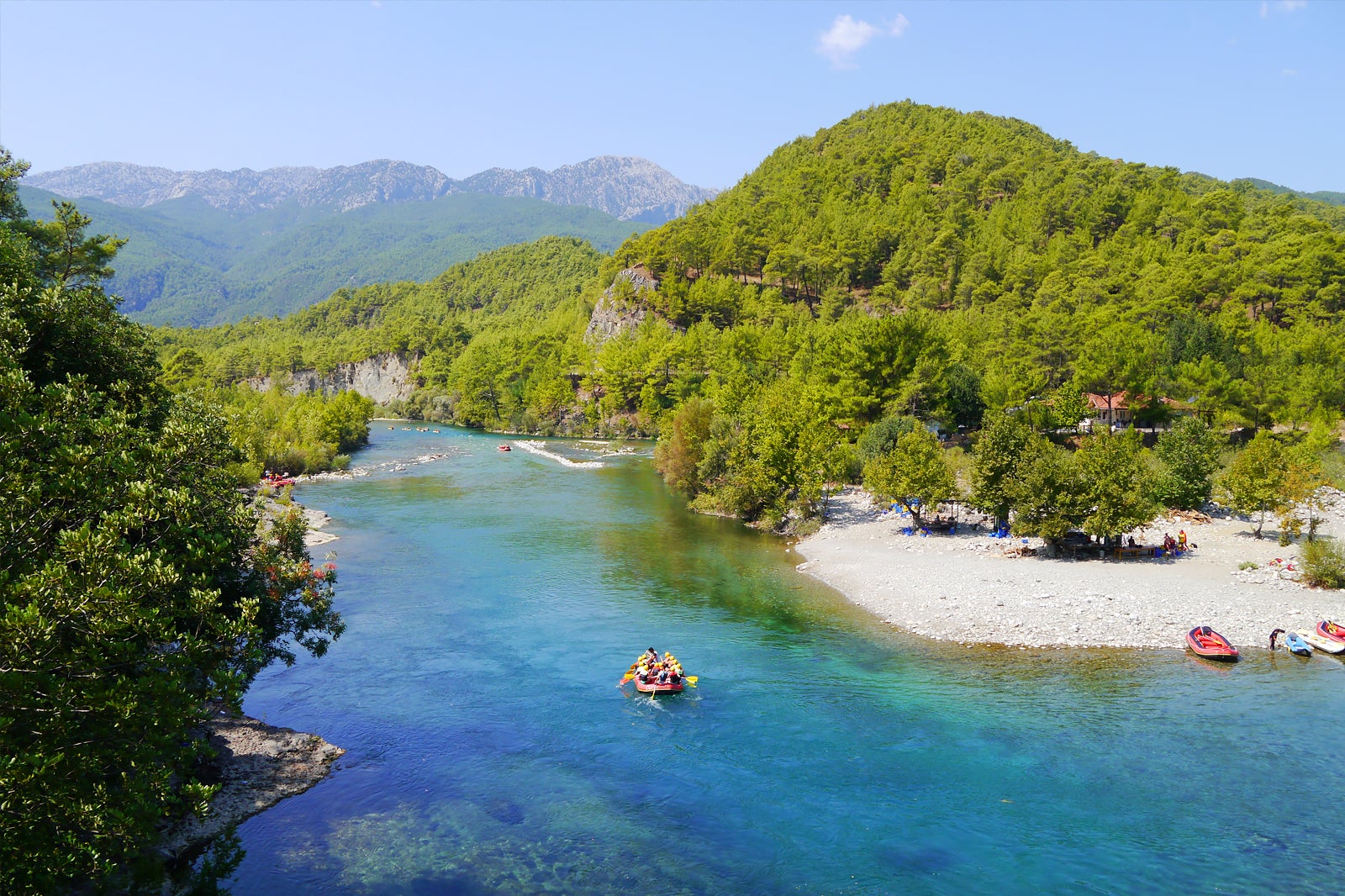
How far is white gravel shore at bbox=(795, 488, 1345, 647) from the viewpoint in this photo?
31.5 m

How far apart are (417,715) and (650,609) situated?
43.0 ft

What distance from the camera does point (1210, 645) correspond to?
28984 millimetres

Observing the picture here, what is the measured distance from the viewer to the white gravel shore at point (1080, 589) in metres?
31.5

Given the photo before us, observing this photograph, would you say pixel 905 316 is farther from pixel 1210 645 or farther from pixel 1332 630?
pixel 1210 645

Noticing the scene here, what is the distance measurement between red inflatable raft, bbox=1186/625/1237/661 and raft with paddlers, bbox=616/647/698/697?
1910cm

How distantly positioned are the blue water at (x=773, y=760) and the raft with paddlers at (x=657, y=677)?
45cm

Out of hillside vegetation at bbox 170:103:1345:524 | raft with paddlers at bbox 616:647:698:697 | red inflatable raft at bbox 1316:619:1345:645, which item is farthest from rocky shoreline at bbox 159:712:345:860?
red inflatable raft at bbox 1316:619:1345:645

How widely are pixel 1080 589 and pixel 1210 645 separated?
6673 millimetres

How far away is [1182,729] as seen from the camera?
940 inches

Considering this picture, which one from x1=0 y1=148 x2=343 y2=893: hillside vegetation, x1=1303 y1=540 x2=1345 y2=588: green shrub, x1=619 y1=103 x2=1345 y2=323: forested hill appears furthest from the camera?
x1=619 y1=103 x2=1345 y2=323: forested hill

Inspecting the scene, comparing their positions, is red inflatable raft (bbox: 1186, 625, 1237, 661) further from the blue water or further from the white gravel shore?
the white gravel shore

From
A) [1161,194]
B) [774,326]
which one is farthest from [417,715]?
[1161,194]

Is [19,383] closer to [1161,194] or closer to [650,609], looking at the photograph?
[650,609]

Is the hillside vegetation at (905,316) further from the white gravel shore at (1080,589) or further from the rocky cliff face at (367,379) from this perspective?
the white gravel shore at (1080,589)
